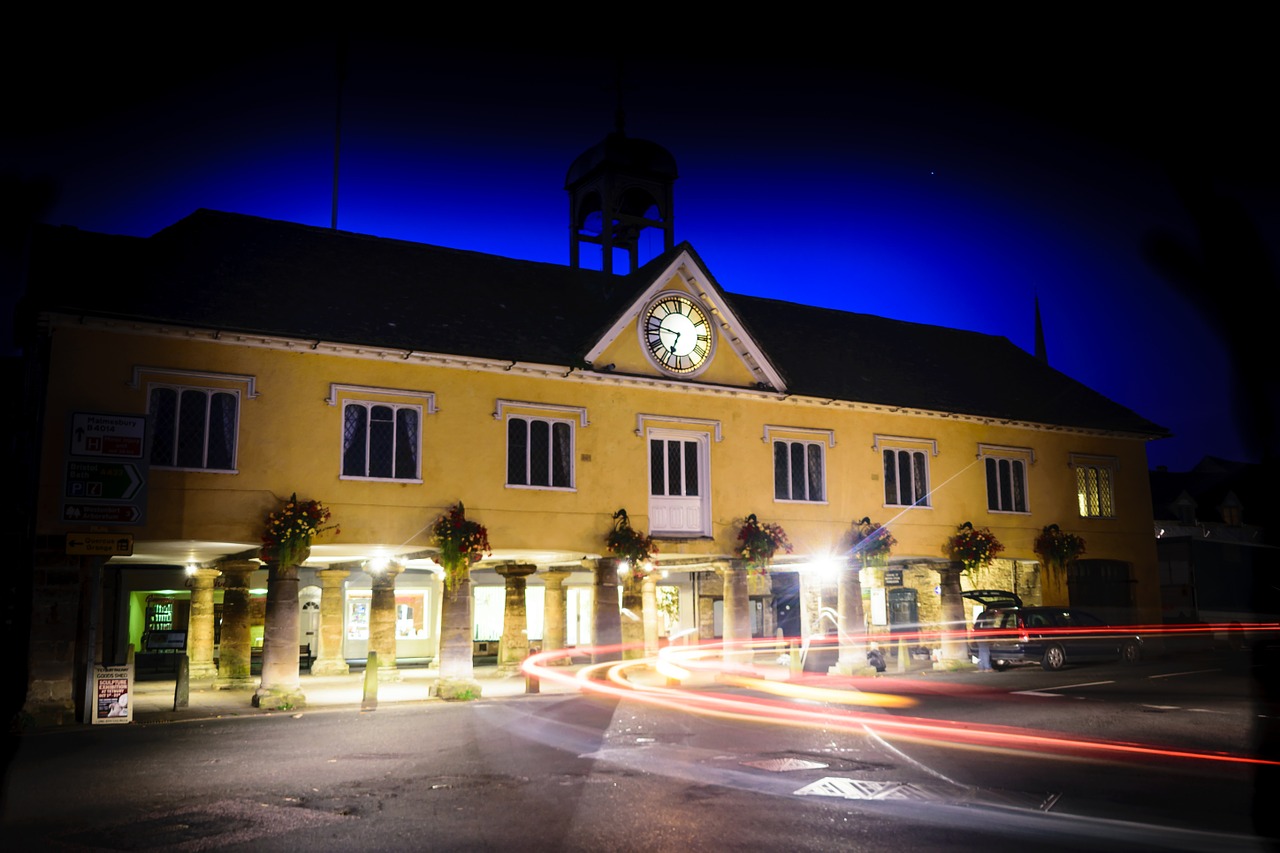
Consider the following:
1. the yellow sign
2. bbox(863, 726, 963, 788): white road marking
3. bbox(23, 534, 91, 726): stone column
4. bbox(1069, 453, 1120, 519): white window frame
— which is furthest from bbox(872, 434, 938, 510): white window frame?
bbox(23, 534, 91, 726): stone column

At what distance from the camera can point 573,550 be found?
26969 mm

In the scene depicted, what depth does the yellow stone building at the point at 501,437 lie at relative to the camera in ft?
72.5

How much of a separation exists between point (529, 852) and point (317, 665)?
24758mm

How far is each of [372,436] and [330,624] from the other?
31.3 feet

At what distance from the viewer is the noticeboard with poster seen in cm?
1994

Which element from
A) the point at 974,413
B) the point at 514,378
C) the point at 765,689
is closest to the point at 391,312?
the point at 514,378

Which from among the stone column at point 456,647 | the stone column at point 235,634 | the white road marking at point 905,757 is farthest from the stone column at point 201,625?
the white road marking at point 905,757

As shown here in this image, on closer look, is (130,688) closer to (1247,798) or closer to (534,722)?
(534,722)

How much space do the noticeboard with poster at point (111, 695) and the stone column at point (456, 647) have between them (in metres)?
6.70

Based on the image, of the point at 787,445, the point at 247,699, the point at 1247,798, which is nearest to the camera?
the point at 1247,798

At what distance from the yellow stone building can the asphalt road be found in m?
5.59

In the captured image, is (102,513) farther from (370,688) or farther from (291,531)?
(370,688)

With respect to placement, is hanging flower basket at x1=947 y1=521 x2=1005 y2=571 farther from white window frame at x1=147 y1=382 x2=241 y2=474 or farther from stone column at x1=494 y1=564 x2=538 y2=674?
white window frame at x1=147 y1=382 x2=241 y2=474

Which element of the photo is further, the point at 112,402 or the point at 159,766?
the point at 112,402
